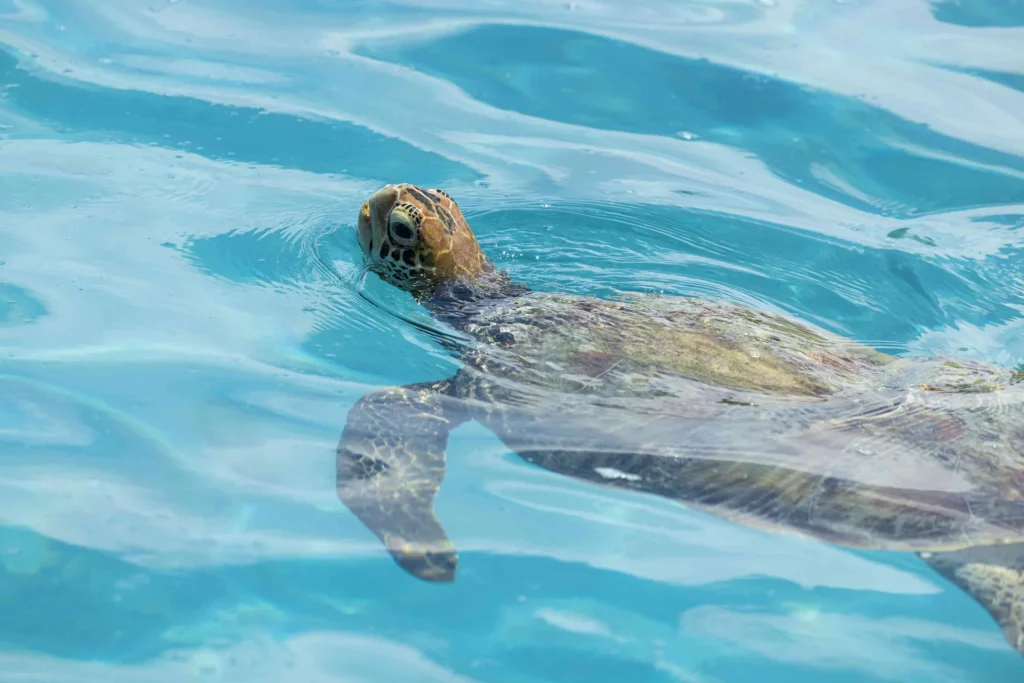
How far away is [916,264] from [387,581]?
148 inches

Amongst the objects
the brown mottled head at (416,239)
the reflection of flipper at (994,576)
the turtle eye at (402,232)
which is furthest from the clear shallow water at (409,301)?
the turtle eye at (402,232)

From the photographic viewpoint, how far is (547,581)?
10.4ft

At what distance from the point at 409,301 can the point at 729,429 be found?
6.66ft

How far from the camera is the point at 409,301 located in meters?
4.85

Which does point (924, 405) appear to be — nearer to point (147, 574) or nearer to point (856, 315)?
point (856, 315)

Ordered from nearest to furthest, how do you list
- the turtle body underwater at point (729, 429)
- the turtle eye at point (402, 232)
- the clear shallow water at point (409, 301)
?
the clear shallow water at point (409, 301) < the turtle body underwater at point (729, 429) < the turtle eye at point (402, 232)

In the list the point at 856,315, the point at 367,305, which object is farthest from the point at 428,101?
the point at 856,315

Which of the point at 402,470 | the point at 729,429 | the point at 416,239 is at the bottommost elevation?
the point at 402,470

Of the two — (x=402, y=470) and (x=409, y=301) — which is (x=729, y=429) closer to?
(x=402, y=470)

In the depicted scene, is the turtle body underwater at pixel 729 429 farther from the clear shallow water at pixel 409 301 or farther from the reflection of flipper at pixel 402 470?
the clear shallow water at pixel 409 301

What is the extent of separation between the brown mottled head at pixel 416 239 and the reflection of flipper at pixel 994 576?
2686mm

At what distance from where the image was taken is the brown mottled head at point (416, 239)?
4684 mm

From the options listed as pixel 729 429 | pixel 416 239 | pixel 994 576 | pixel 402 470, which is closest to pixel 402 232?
pixel 416 239

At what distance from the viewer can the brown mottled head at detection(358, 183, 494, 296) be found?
4684 millimetres
